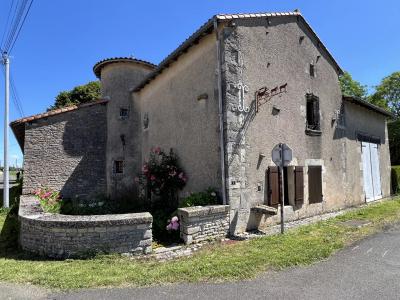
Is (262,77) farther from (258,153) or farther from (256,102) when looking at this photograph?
(258,153)

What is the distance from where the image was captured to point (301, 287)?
4.45 metres

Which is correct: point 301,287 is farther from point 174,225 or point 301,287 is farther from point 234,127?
point 234,127

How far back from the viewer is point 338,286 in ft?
14.6

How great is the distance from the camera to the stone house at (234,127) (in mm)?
8211

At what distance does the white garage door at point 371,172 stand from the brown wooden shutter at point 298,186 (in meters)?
5.67

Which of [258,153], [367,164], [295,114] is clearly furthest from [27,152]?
[367,164]

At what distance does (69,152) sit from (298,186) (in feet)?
30.2

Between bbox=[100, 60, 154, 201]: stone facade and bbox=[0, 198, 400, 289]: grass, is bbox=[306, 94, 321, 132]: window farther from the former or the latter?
bbox=[100, 60, 154, 201]: stone facade

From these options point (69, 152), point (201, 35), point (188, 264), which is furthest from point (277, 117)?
point (69, 152)

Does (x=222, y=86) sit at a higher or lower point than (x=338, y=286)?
higher

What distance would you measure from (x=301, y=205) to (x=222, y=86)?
4.80 meters

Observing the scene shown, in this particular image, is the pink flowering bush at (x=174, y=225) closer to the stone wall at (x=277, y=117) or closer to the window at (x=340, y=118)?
the stone wall at (x=277, y=117)

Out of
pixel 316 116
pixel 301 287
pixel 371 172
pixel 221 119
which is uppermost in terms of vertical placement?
pixel 316 116

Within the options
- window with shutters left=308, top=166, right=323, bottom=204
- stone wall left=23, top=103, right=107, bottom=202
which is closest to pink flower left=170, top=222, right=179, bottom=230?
window with shutters left=308, top=166, right=323, bottom=204
